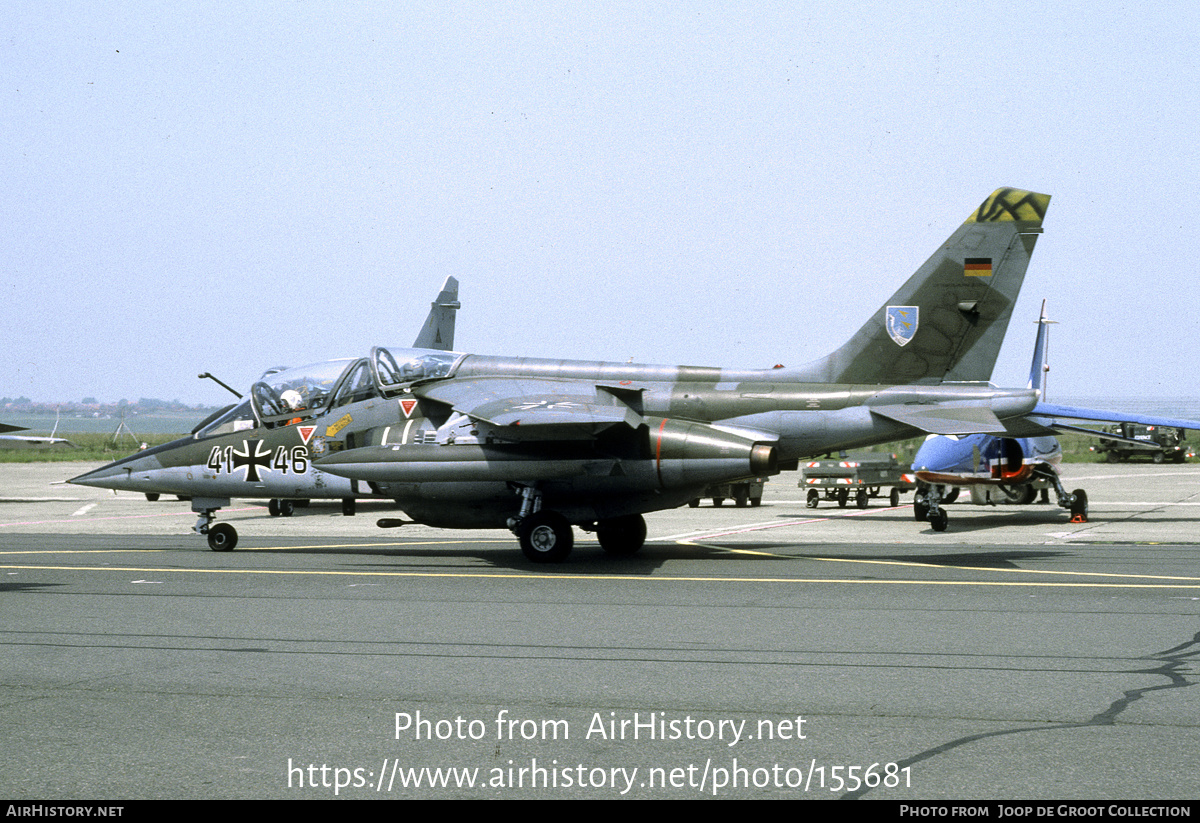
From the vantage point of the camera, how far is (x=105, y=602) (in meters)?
11.9

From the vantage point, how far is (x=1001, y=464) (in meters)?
25.6

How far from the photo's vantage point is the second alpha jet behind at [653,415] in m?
15.7

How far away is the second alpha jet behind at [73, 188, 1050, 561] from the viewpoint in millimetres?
15695

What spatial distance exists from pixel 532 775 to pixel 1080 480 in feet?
150

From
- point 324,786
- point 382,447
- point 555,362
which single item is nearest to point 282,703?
point 324,786

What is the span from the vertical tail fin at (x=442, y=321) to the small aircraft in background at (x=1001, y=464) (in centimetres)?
1859

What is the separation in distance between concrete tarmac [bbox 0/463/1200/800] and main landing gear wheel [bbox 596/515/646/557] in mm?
689

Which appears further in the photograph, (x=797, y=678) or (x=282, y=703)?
(x=797, y=678)

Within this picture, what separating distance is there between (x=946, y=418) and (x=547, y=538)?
582 cm

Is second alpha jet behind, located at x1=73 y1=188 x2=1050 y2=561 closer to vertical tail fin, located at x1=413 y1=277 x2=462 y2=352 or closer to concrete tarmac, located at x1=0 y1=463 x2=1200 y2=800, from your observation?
concrete tarmac, located at x1=0 y1=463 x2=1200 y2=800

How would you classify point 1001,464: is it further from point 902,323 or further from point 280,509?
point 280,509

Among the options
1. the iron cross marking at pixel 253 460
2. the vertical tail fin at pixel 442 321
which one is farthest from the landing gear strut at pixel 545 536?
the vertical tail fin at pixel 442 321

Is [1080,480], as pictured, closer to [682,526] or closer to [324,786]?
[682,526]

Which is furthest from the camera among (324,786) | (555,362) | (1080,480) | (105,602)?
(1080,480)
